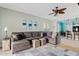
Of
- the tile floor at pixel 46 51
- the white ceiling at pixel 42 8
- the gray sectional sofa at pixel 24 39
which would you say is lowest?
the tile floor at pixel 46 51

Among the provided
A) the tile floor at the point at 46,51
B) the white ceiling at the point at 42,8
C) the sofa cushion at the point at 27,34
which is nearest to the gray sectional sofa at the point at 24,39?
the sofa cushion at the point at 27,34

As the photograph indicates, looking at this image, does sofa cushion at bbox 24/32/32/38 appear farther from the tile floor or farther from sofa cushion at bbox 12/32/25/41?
the tile floor

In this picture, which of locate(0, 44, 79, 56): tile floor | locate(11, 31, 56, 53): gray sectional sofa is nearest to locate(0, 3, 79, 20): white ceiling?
locate(11, 31, 56, 53): gray sectional sofa

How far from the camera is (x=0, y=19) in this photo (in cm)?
230

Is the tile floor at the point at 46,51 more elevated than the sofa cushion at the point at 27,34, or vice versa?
the sofa cushion at the point at 27,34

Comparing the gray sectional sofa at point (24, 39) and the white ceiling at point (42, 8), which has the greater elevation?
the white ceiling at point (42, 8)

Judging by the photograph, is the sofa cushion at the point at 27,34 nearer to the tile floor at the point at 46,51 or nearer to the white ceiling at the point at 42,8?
the tile floor at the point at 46,51

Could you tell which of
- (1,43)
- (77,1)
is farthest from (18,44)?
(77,1)

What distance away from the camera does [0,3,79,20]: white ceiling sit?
2.26 metres

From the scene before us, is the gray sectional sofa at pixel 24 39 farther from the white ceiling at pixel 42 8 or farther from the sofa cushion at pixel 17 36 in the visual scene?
the white ceiling at pixel 42 8

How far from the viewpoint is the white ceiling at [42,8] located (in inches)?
88.8

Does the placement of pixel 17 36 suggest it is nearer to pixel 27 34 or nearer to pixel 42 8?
pixel 27 34

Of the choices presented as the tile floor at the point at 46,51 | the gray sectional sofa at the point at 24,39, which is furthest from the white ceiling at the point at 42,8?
the tile floor at the point at 46,51

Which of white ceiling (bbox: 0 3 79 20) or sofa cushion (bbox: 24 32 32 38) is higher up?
white ceiling (bbox: 0 3 79 20)
